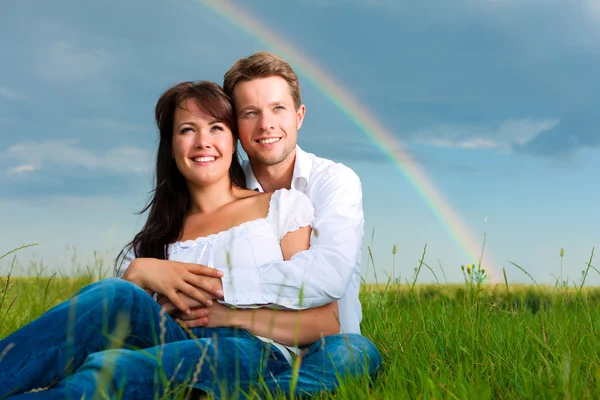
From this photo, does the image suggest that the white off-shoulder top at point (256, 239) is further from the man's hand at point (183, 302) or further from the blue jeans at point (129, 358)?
the blue jeans at point (129, 358)

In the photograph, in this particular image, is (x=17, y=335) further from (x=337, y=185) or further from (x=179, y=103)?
(x=337, y=185)

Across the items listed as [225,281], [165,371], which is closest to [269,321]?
[225,281]

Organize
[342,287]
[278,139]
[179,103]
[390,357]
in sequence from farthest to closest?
[278,139] → [179,103] → [390,357] → [342,287]

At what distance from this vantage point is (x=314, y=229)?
136 inches

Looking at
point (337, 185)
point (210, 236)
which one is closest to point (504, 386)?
point (337, 185)

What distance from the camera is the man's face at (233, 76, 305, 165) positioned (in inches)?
158

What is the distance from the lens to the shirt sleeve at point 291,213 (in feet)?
11.5

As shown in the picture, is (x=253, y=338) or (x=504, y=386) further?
(x=253, y=338)

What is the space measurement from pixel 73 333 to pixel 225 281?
2.49ft

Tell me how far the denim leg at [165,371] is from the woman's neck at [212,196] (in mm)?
1060

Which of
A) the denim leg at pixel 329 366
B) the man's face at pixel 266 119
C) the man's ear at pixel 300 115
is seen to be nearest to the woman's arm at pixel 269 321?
the denim leg at pixel 329 366

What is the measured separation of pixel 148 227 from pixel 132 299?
3.83ft

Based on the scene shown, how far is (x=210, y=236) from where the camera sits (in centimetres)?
362

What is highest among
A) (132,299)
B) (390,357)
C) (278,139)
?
(278,139)
